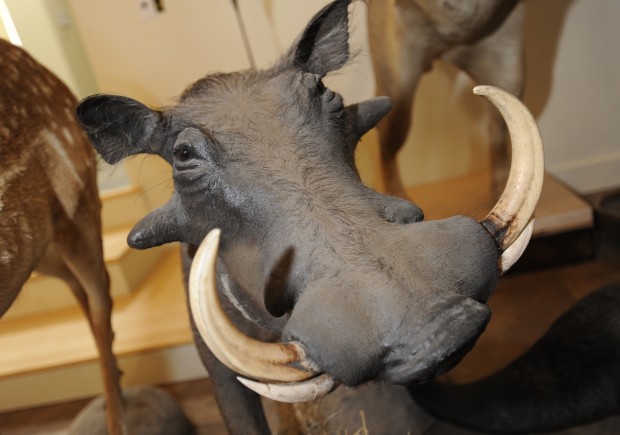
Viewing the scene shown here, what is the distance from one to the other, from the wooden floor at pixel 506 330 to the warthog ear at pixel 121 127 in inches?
47.0

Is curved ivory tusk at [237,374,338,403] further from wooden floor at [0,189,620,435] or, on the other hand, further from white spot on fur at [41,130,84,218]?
wooden floor at [0,189,620,435]

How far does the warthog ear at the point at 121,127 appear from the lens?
109 cm

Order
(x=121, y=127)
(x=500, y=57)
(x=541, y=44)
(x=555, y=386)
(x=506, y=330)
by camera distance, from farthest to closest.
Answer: (x=541, y=44), (x=500, y=57), (x=506, y=330), (x=555, y=386), (x=121, y=127)

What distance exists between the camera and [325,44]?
129 centimetres

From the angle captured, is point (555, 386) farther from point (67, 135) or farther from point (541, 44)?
point (541, 44)

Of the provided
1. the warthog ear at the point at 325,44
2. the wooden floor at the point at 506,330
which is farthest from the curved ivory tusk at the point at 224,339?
the wooden floor at the point at 506,330

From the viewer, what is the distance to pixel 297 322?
75cm

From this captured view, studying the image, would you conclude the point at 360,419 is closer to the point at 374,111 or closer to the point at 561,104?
the point at 374,111

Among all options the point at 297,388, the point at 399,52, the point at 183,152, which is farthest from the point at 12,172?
the point at 399,52

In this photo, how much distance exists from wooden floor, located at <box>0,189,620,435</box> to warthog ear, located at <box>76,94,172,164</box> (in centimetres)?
119

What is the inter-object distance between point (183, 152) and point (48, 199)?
626mm

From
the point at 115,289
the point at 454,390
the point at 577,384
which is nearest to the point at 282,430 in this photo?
the point at 454,390

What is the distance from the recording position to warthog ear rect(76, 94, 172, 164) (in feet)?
3.59

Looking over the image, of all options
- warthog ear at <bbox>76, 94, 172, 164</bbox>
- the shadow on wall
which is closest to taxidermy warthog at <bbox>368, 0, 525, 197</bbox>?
the shadow on wall
